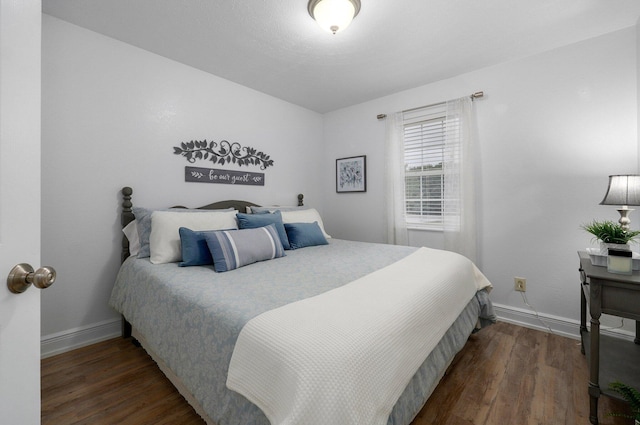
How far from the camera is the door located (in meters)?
0.62

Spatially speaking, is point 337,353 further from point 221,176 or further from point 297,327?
point 221,176

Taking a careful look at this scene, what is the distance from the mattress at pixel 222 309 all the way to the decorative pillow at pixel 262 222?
309 millimetres

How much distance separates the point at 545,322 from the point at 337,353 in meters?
2.52

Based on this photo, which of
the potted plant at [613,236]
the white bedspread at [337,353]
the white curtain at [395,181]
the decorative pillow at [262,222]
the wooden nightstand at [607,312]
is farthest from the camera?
the white curtain at [395,181]

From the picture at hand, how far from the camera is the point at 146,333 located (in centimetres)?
166

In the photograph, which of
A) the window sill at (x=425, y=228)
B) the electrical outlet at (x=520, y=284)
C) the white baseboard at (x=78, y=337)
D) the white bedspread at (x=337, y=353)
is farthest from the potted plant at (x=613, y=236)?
the white baseboard at (x=78, y=337)

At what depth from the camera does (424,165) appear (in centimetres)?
310

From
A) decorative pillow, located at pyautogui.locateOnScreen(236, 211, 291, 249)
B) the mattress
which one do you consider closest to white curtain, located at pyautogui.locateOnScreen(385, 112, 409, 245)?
the mattress

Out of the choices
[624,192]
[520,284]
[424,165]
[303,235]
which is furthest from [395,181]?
[624,192]

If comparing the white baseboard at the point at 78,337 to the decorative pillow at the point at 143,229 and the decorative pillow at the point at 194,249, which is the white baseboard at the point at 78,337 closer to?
the decorative pillow at the point at 143,229

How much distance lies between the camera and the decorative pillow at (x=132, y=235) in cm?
218

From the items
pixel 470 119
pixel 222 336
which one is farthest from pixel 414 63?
pixel 222 336

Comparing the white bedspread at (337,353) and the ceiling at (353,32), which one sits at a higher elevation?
the ceiling at (353,32)

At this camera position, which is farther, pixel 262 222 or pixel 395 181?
pixel 395 181
